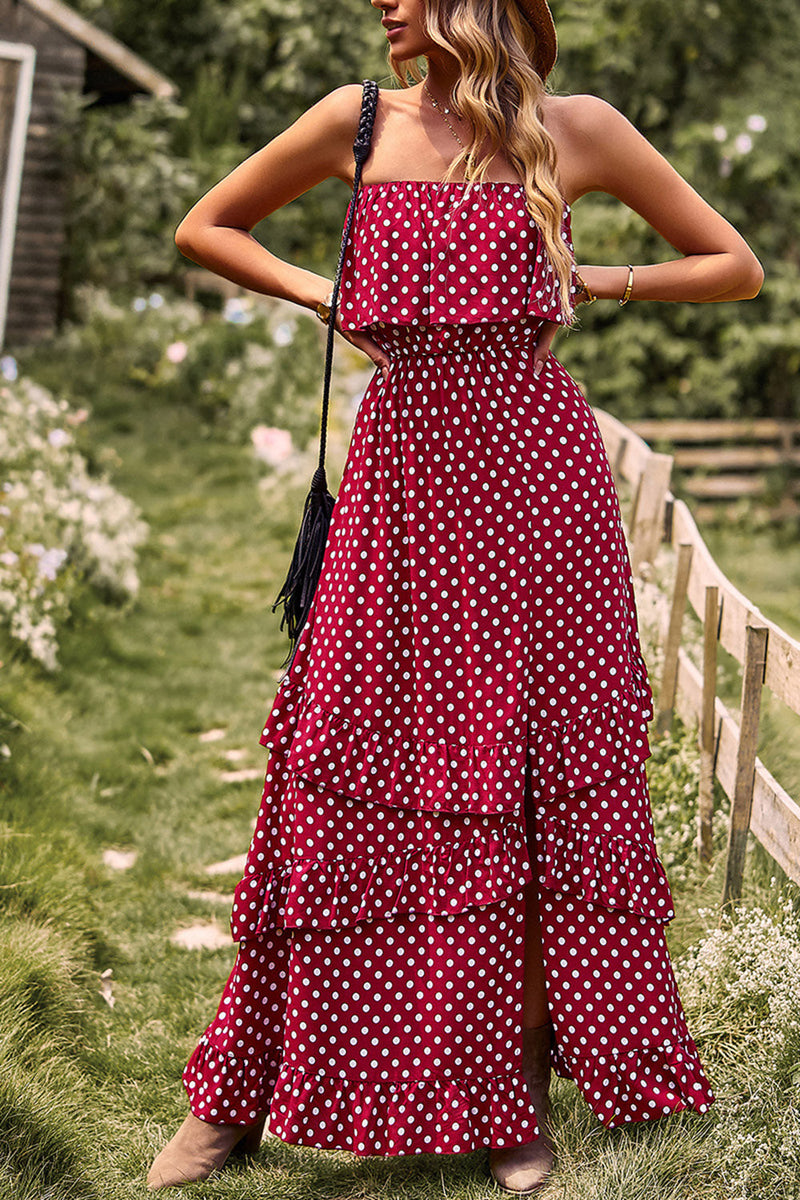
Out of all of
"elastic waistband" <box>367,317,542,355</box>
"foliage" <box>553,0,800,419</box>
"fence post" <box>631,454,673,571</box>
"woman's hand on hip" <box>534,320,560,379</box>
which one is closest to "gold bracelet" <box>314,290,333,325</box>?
→ "elastic waistband" <box>367,317,542,355</box>

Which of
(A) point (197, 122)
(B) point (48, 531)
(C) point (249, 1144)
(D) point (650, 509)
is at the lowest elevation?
(C) point (249, 1144)

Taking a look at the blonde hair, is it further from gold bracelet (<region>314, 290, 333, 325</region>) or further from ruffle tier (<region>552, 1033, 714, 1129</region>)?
ruffle tier (<region>552, 1033, 714, 1129</region>)

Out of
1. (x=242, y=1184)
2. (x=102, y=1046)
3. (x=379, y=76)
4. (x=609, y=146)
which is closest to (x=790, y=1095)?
(x=242, y=1184)

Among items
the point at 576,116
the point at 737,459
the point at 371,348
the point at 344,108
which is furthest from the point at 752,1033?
the point at 737,459

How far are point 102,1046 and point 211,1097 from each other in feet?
2.07

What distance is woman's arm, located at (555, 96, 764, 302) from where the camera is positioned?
7.65 feet

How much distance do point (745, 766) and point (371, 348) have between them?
1395 millimetres

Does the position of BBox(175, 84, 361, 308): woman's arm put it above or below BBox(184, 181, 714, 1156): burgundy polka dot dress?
above

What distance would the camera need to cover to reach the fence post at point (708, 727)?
3418 mm

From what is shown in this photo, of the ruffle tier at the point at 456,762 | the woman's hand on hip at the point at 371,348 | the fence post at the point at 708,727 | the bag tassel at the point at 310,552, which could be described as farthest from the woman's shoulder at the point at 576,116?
the fence post at the point at 708,727

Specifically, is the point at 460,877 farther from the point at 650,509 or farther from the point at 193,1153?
the point at 650,509

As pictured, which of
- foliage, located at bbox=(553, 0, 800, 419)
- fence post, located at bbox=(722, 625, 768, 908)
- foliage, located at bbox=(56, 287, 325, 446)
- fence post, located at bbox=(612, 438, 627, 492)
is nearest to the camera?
fence post, located at bbox=(722, 625, 768, 908)

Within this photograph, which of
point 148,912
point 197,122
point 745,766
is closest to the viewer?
point 745,766

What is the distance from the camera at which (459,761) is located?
90.2 inches
